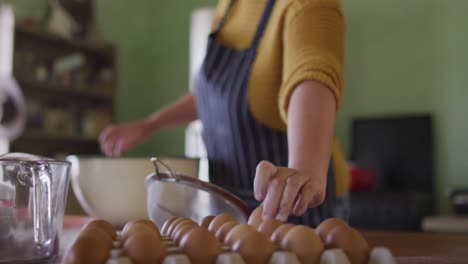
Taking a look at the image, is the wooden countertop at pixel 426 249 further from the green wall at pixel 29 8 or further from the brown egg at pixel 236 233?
the green wall at pixel 29 8

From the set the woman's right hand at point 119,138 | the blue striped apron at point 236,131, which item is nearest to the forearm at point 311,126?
the blue striped apron at point 236,131

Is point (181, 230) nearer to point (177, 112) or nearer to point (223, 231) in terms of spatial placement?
point (223, 231)

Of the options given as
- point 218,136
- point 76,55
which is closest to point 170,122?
point 218,136

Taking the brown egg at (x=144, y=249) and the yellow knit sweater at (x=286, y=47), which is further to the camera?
the yellow knit sweater at (x=286, y=47)

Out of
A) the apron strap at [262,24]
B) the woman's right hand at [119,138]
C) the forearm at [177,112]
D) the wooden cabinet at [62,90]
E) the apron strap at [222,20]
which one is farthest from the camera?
the wooden cabinet at [62,90]

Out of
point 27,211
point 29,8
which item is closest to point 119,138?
point 27,211

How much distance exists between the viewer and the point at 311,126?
628mm

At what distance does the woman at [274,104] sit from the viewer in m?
0.55

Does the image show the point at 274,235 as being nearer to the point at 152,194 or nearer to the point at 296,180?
the point at 296,180

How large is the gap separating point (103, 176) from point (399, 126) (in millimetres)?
2204

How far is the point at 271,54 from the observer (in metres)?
0.82

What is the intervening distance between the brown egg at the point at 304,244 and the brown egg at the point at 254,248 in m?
0.01

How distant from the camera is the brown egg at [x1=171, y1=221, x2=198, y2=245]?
39cm

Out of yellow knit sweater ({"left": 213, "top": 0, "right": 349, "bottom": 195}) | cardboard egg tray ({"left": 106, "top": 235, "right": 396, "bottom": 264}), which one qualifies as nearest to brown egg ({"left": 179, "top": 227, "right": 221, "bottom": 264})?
cardboard egg tray ({"left": 106, "top": 235, "right": 396, "bottom": 264})
